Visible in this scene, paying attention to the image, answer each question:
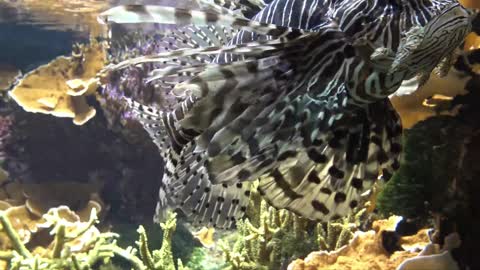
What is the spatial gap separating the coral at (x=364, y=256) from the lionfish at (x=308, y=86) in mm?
608

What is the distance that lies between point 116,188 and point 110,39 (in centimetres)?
318

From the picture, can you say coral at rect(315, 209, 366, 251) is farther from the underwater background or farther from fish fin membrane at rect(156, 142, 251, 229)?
fish fin membrane at rect(156, 142, 251, 229)

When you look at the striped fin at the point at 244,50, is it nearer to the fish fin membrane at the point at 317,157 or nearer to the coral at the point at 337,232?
the fish fin membrane at the point at 317,157

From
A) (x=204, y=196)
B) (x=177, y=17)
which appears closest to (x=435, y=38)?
(x=177, y=17)

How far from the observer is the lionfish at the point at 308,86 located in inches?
58.0

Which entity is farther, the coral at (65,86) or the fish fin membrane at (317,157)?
the coral at (65,86)

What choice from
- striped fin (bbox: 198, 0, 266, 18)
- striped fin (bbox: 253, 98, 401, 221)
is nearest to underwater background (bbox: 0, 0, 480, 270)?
striped fin (bbox: 253, 98, 401, 221)

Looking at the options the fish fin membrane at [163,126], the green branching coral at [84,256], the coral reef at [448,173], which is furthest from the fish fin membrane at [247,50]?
the green branching coral at [84,256]

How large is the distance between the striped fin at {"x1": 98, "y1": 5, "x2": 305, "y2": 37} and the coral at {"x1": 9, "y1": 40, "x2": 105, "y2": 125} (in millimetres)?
5691

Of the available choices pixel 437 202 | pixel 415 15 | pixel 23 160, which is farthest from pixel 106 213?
pixel 415 15

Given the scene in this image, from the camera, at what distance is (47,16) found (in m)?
13.5

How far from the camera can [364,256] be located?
2.44 metres

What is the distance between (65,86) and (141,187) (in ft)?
6.66

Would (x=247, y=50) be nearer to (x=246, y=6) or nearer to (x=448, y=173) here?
(x=246, y=6)
